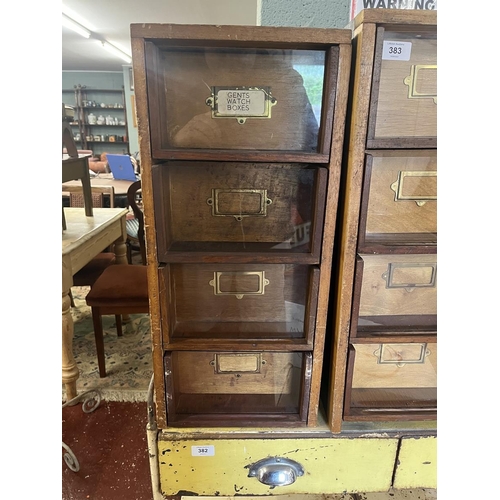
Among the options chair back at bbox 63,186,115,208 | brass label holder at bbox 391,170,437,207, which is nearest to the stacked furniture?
brass label holder at bbox 391,170,437,207

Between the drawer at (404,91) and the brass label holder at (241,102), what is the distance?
221 millimetres

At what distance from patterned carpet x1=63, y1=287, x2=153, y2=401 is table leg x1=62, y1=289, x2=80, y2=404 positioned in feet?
0.29

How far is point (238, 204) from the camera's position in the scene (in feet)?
2.89

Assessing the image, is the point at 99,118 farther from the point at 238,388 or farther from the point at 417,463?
the point at 417,463

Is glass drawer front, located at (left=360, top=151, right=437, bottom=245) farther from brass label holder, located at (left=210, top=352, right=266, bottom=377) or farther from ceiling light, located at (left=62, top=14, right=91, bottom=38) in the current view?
ceiling light, located at (left=62, top=14, right=91, bottom=38)

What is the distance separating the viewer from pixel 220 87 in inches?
30.9

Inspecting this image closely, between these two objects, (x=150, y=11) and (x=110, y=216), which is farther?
(x=150, y=11)

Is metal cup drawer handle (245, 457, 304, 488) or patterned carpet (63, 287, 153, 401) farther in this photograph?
patterned carpet (63, 287, 153, 401)

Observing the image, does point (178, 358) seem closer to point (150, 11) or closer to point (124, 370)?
point (124, 370)

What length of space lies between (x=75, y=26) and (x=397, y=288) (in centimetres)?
511

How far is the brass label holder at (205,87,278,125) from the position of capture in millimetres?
788

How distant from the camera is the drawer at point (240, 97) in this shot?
2.50 ft

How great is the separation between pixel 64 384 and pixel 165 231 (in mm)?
1431
